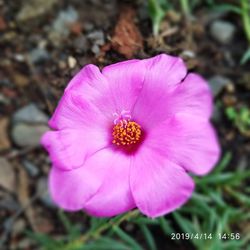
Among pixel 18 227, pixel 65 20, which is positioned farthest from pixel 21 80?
pixel 18 227

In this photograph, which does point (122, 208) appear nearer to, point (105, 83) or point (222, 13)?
point (105, 83)

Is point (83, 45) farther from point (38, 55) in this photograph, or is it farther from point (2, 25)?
point (2, 25)

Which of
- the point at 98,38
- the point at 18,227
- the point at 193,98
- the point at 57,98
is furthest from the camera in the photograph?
the point at 18,227

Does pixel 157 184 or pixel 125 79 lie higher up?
pixel 125 79

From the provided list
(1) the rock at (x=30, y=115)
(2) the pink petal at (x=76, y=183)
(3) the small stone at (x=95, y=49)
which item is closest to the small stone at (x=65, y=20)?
(1) the rock at (x=30, y=115)

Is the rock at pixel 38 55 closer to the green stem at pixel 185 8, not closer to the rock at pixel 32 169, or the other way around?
the rock at pixel 32 169

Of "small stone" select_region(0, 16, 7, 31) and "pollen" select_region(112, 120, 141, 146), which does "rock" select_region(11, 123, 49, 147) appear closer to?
"small stone" select_region(0, 16, 7, 31)
